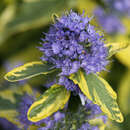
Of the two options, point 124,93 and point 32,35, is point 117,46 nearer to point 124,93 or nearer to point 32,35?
point 124,93

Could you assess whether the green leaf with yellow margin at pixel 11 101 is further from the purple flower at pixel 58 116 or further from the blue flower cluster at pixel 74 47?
the blue flower cluster at pixel 74 47

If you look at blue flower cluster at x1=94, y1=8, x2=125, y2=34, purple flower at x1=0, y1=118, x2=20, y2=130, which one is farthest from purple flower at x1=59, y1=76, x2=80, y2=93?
blue flower cluster at x1=94, y1=8, x2=125, y2=34

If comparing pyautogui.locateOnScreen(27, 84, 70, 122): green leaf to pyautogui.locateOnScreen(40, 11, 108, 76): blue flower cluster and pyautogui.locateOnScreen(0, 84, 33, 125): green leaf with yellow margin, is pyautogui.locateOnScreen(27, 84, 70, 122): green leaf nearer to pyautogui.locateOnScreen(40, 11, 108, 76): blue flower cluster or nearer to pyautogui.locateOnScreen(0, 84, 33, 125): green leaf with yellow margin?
pyautogui.locateOnScreen(40, 11, 108, 76): blue flower cluster

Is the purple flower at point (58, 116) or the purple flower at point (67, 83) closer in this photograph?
the purple flower at point (67, 83)

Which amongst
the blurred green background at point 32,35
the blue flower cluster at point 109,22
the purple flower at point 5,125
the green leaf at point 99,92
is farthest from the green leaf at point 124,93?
the green leaf at point 99,92

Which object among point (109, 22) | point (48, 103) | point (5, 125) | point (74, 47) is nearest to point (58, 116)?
point (48, 103)
